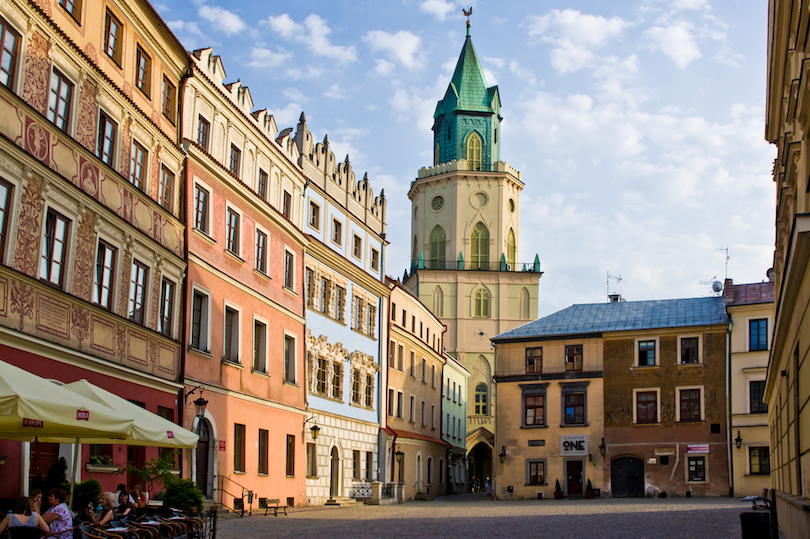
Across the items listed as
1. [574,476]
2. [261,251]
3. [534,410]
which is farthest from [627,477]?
[261,251]

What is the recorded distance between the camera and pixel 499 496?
4806 cm

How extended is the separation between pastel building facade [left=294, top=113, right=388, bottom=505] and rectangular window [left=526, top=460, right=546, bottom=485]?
31.5ft

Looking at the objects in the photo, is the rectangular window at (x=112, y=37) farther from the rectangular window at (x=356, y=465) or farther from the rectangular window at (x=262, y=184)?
the rectangular window at (x=356, y=465)

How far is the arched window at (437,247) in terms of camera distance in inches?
3444

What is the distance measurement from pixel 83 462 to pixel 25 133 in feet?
22.8

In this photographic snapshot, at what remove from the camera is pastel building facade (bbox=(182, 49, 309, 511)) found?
2659 cm

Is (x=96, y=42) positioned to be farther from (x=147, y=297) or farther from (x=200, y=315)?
(x=200, y=315)

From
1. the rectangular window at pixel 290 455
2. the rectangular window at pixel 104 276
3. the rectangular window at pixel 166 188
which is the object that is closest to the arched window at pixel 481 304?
the rectangular window at pixel 290 455

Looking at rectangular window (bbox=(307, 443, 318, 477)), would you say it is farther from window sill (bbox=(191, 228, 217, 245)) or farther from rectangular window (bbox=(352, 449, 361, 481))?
window sill (bbox=(191, 228, 217, 245))

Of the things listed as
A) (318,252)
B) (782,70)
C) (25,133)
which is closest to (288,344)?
(318,252)

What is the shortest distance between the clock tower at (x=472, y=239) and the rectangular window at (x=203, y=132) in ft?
182

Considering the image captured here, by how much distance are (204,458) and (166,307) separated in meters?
4.82

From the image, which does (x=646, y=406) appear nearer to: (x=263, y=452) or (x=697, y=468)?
(x=697, y=468)

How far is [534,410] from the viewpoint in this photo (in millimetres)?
49094
